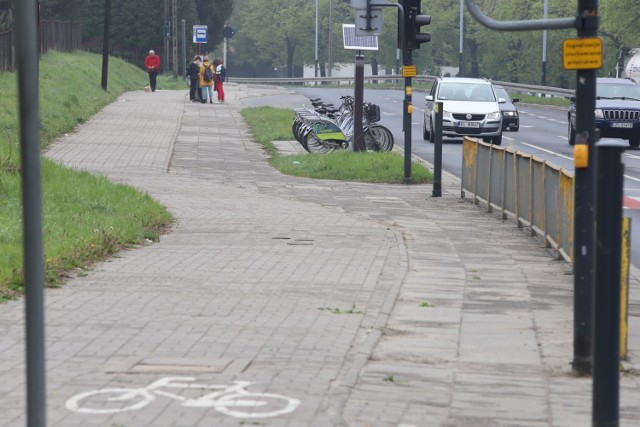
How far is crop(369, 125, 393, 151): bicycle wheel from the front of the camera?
95.2 feet

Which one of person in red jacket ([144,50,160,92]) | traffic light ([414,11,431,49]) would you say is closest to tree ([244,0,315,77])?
person in red jacket ([144,50,160,92])

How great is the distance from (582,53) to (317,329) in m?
2.69

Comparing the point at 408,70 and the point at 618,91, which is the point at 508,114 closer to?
the point at 618,91

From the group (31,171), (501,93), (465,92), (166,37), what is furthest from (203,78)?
(31,171)

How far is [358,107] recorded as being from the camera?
89.7ft

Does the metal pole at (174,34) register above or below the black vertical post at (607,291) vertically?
above

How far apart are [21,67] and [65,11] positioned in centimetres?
6698

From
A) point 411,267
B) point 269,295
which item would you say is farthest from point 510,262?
point 269,295

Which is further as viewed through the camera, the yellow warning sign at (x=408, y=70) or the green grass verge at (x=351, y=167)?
the green grass verge at (x=351, y=167)

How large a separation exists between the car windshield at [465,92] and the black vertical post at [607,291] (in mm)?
31216

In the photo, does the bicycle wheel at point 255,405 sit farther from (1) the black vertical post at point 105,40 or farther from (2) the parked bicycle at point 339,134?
(1) the black vertical post at point 105,40

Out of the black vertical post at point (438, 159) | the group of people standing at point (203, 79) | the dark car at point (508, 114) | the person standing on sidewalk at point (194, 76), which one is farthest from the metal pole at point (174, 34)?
the black vertical post at point (438, 159)

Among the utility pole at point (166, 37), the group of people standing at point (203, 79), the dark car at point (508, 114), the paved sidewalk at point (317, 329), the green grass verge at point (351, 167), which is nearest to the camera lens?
the paved sidewalk at point (317, 329)

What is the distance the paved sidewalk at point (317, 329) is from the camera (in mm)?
7152
